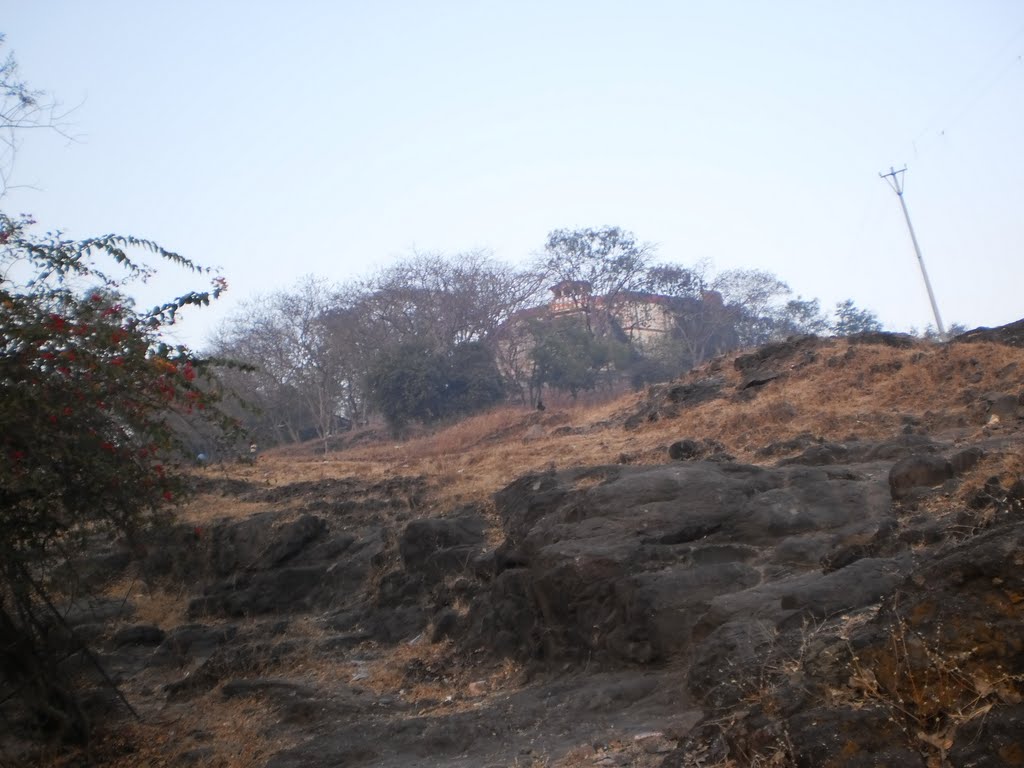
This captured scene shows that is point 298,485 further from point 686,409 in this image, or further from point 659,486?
point 659,486

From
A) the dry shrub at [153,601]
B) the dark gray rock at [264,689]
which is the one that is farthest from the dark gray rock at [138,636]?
the dark gray rock at [264,689]

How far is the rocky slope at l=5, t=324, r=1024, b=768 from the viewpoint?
394 cm

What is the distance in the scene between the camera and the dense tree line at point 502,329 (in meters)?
34.5

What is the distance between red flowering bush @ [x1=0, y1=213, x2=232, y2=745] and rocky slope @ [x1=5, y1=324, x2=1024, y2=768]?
928 mm

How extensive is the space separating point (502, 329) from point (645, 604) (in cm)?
2987

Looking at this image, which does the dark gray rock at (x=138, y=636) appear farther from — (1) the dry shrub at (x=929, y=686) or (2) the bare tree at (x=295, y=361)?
(2) the bare tree at (x=295, y=361)

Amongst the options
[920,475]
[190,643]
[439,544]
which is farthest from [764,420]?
[190,643]

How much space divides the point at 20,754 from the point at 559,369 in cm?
2595

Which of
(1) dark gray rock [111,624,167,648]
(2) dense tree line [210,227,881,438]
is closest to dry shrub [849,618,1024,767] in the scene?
(1) dark gray rock [111,624,167,648]

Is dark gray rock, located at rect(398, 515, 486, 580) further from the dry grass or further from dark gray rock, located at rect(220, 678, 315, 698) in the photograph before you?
dark gray rock, located at rect(220, 678, 315, 698)

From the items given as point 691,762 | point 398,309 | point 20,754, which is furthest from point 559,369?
point 691,762

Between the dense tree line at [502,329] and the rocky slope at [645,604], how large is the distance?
721 inches

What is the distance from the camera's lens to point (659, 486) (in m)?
9.02

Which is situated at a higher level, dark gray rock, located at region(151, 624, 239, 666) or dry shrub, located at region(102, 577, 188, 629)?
dry shrub, located at region(102, 577, 188, 629)
